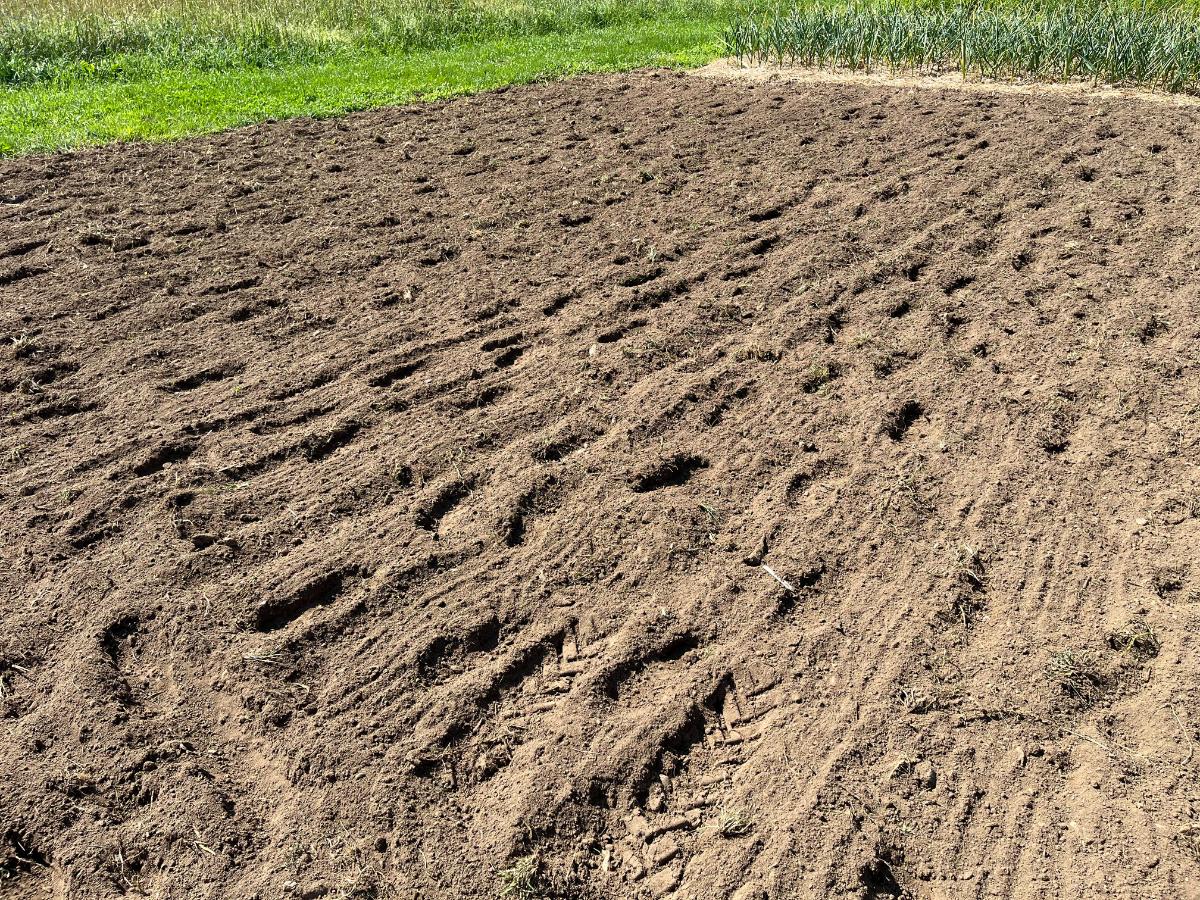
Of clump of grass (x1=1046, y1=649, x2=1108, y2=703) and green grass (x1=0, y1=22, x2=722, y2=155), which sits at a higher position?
green grass (x1=0, y1=22, x2=722, y2=155)

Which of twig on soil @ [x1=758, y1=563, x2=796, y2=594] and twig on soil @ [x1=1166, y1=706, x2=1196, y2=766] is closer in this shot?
twig on soil @ [x1=1166, y1=706, x2=1196, y2=766]

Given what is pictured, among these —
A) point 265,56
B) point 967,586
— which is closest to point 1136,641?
point 967,586

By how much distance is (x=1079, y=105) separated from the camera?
10.5 meters

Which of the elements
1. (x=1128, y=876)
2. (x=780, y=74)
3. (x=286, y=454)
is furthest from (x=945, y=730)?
(x=780, y=74)

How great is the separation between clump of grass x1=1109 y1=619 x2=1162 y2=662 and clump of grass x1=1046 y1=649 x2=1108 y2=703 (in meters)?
0.14

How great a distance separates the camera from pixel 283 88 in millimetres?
11852

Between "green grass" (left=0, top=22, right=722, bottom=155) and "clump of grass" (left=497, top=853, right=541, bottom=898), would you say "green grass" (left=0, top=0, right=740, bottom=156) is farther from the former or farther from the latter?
"clump of grass" (left=497, top=853, right=541, bottom=898)

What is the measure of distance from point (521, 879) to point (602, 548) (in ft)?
5.04

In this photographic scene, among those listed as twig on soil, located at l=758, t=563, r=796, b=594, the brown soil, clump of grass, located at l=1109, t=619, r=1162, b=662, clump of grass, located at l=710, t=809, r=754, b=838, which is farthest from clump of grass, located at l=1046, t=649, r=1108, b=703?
clump of grass, located at l=710, t=809, r=754, b=838

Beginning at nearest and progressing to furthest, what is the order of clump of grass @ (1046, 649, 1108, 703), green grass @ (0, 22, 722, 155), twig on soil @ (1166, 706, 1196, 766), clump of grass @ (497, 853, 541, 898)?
1. clump of grass @ (497, 853, 541, 898)
2. twig on soil @ (1166, 706, 1196, 766)
3. clump of grass @ (1046, 649, 1108, 703)
4. green grass @ (0, 22, 722, 155)

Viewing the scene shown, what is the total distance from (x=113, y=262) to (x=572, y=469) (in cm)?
427

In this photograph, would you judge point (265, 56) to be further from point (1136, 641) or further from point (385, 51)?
point (1136, 641)

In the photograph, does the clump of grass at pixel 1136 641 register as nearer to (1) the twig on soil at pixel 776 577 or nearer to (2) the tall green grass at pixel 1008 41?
(1) the twig on soil at pixel 776 577

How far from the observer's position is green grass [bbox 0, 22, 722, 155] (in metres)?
9.88
